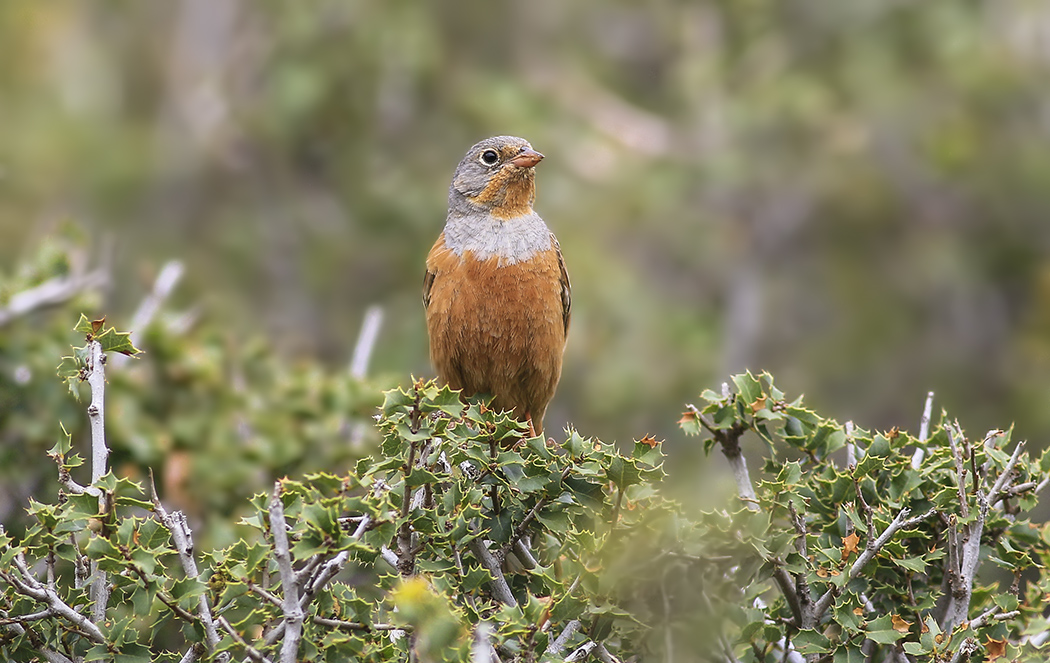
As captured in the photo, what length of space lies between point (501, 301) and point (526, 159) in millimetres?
694

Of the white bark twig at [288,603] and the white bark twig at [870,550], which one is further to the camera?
the white bark twig at [870,550]

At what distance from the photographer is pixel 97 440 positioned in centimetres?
274

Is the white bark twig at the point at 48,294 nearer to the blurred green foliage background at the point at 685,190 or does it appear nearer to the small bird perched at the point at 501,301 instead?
the small bird perched at the point at 501,301

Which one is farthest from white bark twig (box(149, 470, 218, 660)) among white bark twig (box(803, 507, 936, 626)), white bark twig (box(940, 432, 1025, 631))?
white bark twig (box(940, 432, 1025, 631))

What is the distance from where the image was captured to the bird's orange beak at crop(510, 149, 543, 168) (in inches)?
194

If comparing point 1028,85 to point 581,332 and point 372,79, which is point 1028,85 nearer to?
point 581,332

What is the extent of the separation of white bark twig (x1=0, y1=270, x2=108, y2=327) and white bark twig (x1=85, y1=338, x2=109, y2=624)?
1.62 m

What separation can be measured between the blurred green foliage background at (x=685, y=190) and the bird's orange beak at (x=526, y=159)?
5.07 metres

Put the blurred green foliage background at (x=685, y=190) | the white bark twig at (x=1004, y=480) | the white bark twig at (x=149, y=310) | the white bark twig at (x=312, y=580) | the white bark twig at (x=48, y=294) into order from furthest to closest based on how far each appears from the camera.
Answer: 1. the blurred green foliage background at (x=685, y=190)
2. the white bark twig at (x=149, y=310)
3. the white bark twig at (x=48, y=294)
4. the white bark twig at (x=1004, y=480)
5. the white bark twig at (x=312, y=580)

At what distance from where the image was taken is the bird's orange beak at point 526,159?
4930 millimetres

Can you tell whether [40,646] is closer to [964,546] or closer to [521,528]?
[521,528]

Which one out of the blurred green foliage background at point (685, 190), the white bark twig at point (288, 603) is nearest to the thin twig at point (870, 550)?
the white bark twig at point (288, 603)

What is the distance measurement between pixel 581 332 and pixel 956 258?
144 inches

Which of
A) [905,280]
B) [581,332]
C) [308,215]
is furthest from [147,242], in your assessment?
[905,280]
